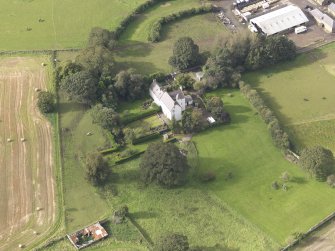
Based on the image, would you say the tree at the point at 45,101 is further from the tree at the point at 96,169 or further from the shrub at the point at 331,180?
the shrub at the point at 331,180

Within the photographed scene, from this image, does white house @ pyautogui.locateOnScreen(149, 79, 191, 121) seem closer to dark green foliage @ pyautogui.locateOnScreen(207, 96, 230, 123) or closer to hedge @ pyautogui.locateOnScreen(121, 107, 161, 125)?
hedge @ pyautogui.locateOnScreen(121, 107, 161, 125)

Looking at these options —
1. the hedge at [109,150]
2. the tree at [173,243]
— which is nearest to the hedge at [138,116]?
the hedge at [109,150]

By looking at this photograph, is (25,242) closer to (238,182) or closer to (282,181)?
(238,182)

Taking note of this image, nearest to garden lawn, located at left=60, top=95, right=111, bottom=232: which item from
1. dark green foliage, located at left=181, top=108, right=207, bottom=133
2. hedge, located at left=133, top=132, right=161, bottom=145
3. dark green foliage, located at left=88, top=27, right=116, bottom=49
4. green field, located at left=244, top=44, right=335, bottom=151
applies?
hedge, located at left=133, top=132, right=161, bottom=145

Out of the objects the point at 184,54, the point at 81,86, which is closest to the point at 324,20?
the point at 184,54

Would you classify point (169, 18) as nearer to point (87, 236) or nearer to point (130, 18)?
point (130, 18)

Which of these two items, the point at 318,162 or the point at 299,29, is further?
the point at 299,29

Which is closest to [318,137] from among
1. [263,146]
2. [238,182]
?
[263,146]
